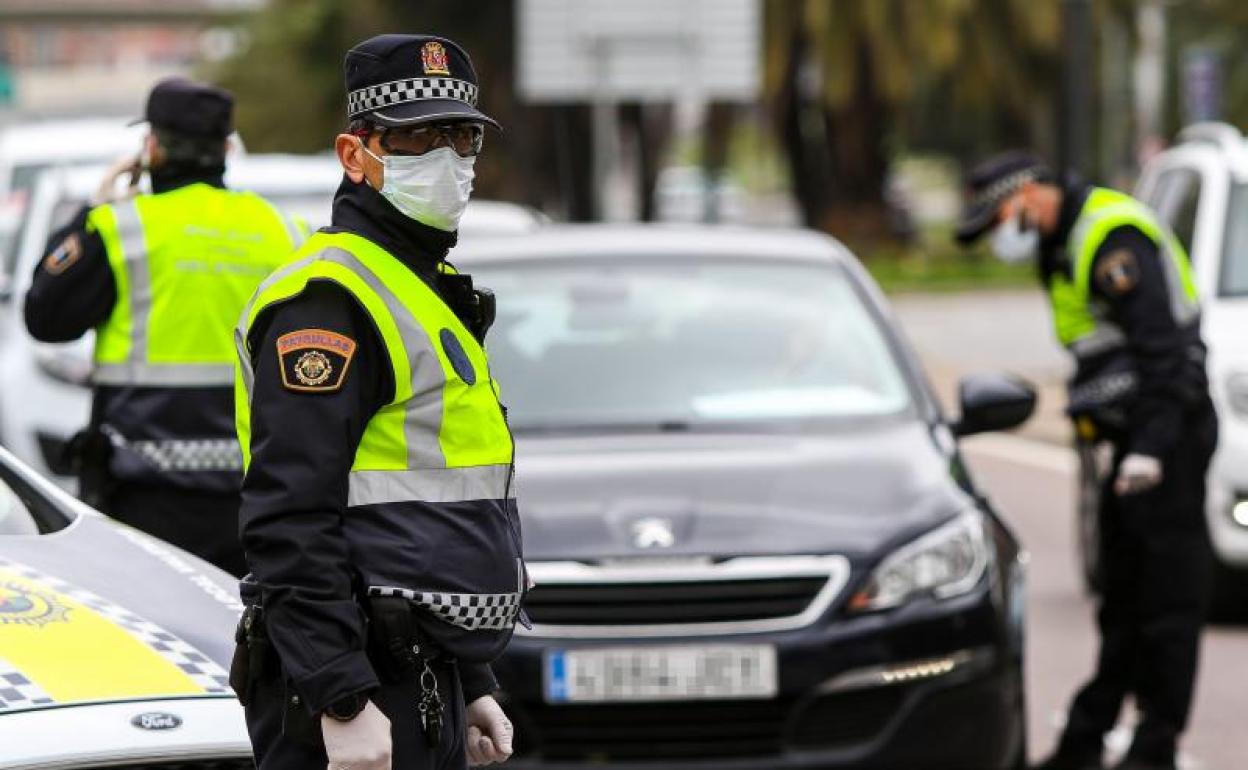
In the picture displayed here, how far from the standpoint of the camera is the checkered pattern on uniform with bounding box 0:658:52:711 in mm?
3775

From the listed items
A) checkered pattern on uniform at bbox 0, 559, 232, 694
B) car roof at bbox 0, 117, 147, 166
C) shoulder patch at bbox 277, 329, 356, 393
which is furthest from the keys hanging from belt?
car roof at bbox 0, 117, 147, 166

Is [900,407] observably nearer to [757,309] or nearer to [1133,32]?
[757,309]

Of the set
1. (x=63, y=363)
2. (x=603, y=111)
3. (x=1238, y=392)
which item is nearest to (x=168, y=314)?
(x=63, y=363)

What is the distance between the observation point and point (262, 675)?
3504 millimetres

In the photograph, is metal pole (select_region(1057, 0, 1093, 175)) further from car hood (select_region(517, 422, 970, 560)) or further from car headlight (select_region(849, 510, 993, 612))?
car headlight (select_region(849, 510, 993, 612))

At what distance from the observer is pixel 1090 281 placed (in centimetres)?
694

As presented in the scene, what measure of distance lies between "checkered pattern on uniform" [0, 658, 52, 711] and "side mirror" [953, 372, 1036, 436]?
3413 mm

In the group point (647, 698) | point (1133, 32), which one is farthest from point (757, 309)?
point (1133, 32)

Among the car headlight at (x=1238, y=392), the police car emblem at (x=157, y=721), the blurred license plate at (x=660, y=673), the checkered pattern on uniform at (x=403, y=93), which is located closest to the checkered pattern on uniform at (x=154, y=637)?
the police car emblem at (x=157, y=721)

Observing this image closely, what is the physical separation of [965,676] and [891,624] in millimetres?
236

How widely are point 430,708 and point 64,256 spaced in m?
2.50

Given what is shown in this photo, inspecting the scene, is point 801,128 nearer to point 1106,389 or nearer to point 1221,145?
point 1221,145

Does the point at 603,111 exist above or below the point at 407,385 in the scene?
below

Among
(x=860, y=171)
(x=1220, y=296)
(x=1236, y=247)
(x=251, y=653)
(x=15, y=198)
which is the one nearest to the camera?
(x=251, y=653)
